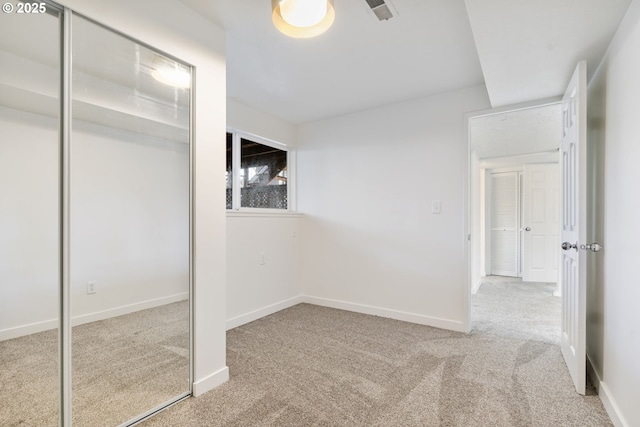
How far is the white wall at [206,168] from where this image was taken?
1782 millimetres

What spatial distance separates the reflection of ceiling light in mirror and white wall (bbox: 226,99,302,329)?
1.28m

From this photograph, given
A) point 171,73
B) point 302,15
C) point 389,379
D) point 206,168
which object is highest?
point 302,15

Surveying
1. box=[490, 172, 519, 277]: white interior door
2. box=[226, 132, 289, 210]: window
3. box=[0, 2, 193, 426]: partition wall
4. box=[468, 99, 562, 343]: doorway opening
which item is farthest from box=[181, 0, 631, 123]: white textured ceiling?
box=[490, 172, 519, 277]: white interior door

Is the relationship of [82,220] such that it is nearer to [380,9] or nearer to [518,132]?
[380,9]

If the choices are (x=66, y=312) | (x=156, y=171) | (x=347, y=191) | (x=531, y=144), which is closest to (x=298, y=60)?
(x=156, y=171)

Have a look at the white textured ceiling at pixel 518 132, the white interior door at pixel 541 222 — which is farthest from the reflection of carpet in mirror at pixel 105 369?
the white interior door at pixel 541 222

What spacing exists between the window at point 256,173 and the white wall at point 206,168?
52.5 inches

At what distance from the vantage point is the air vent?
5.66 ft

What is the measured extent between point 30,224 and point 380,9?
2.00 meters

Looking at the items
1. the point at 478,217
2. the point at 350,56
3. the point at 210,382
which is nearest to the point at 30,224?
the point at 210,382

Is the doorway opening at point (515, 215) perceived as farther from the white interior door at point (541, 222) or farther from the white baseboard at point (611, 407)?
the white baseboard at point (611, 407)

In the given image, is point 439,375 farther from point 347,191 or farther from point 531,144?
point 531,144

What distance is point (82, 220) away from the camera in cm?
148

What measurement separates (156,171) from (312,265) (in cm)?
243
